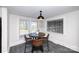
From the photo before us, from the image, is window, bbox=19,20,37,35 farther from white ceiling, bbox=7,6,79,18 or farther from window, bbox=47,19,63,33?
white ceiling, bbox=7,6,79,18

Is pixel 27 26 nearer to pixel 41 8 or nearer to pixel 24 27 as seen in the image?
pixel 24 27

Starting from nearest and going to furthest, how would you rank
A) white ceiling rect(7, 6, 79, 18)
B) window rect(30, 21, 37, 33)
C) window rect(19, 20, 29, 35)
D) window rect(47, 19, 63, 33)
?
white ceiling rect(7, 6, 79, 18) < window rect(47, 19, 63, 33) < window rect(19, 20, 29, 35) < window rect(30, 21, 37, 33)

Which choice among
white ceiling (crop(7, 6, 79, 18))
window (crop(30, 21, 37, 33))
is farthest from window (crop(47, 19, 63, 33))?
white ceiling (crop(7, 6, 79, 18))

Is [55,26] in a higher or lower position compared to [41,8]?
lower

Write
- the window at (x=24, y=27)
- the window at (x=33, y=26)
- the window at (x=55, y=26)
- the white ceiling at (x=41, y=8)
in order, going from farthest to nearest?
the window at (x=33, y=26)
the window at (x=24, y=27)
the window at (x=55, y=26)
the white ceiling at (x=41, y=8)

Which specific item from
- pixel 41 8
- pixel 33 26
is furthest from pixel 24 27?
pixel 41 8

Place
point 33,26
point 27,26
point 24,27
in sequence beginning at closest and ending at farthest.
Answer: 1. point 24,27
2. point 27,26
3. point 33,26

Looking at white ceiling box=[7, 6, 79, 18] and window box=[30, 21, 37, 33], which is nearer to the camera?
white ceiling box=[7, 6, 79, 18]

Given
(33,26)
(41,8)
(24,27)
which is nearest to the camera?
(41,8)

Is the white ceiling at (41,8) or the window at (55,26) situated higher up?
the white ceiling at (41,8)

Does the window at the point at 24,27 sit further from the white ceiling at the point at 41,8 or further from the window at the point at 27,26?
the white ceiling at the point at 41,8

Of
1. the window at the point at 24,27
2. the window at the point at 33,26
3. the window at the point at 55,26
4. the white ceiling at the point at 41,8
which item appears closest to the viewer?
the white ceiling at the point at 41,8

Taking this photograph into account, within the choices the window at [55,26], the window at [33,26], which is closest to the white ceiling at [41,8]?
the window at [55,26]
